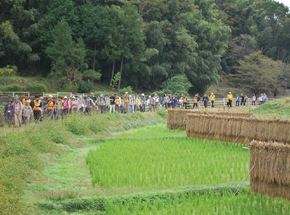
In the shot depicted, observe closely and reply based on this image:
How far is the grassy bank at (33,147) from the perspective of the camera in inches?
238

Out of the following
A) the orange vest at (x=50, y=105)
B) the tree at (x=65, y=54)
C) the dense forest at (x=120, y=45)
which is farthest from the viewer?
the dense forest at (x=120, y=45)

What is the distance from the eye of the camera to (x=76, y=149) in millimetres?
12602

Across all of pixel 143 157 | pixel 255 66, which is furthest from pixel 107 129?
pixel 255 66

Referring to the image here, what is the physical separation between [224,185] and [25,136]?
21.0ft

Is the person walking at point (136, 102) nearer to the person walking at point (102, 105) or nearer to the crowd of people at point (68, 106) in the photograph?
the crowd of people at point (68, 106)

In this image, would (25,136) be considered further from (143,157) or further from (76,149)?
(143,157)

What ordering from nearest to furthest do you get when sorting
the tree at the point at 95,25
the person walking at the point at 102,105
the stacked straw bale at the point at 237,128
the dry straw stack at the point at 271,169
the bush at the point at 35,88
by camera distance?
the dry straw stack at the point at 271,169 < the stacked straw bale at the point at 237,128 < the person walking at the point at 102,105 < the bush at the point at 35,88 < the tree at the point at 95,25

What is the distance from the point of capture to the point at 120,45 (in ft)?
135

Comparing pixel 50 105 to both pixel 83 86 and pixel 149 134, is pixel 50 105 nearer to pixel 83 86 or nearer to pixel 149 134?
pixel 149 134

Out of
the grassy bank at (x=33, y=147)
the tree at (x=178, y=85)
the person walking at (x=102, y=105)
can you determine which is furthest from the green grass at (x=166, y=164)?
the tree at (x=178, y=85)

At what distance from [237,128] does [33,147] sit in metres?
8.05

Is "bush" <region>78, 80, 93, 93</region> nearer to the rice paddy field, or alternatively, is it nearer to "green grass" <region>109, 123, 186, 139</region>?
"green grass" <region>109, 123, 186, 139</region>

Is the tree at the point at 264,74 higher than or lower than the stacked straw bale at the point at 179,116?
higher

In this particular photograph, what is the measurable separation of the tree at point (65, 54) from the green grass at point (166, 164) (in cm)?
2430
